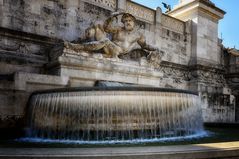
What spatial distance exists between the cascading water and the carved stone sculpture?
107 inches

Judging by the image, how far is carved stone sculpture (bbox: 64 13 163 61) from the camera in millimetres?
9195

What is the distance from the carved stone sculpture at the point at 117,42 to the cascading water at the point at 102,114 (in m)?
2.73

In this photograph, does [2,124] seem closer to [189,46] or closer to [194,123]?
[194,123]

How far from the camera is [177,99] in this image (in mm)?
7031

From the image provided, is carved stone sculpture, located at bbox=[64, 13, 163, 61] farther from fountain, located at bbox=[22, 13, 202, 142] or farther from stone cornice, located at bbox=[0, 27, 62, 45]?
fountain, located at bbox=[22, 13, 202, 142]

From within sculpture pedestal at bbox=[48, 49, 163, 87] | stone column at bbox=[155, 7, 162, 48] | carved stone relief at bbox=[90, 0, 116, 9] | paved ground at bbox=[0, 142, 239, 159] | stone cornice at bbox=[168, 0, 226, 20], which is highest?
stone cornice at bbox=[168, 0, 226, 20]

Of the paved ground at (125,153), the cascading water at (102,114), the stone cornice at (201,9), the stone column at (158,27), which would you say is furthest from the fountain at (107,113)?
the stone cornice at (201,9)

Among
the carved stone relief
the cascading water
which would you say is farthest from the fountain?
the carved stone relief

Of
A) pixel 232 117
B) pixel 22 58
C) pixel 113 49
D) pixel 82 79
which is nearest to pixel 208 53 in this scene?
pixel 232 117

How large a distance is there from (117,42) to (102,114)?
15.0ft

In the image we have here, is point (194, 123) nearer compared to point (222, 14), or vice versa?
point (194, 123)

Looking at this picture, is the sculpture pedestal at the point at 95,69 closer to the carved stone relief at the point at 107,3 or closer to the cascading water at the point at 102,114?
the cascading water at the point at 102,114

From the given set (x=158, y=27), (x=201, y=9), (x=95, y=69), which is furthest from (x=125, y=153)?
(x=201, y=9)

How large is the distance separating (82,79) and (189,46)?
26.3 ft
